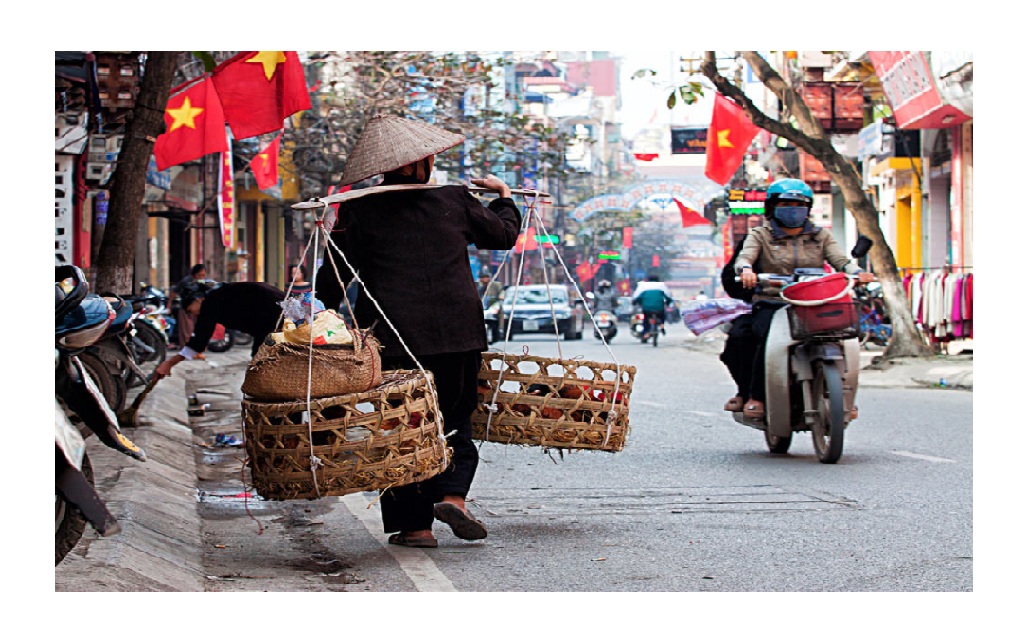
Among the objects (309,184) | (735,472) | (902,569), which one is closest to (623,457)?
(735,472)

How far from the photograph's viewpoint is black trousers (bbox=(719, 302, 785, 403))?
8.71 meters

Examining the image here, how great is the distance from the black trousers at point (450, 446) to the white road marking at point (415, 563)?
113 mm

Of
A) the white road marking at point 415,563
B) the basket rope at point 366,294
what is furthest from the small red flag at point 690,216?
the basket rope at point 366,294

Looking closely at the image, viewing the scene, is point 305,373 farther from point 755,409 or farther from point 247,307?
point 755,409

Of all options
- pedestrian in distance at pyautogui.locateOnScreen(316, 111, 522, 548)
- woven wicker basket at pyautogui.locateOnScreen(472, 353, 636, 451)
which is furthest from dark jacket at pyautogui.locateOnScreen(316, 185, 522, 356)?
woven wicker basket at pyautogui.locateOnScreen(472, 353, 636, 451)

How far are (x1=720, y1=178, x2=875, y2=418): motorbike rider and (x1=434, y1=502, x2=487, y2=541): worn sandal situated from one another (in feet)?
10.6

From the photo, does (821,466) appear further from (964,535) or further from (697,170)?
(697,170)

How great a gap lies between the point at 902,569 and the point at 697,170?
16209cm

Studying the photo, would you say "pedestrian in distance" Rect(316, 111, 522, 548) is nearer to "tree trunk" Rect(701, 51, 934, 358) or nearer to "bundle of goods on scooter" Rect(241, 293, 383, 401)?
"bundle of goods on scooter" Rect(241, 293, 383, 401)

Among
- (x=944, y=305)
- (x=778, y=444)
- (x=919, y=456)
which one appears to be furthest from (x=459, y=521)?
(x=944, y=305)

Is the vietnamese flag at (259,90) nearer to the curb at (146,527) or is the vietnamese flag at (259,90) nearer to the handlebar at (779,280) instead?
the curb at (146,527)

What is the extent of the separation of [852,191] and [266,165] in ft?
35.3

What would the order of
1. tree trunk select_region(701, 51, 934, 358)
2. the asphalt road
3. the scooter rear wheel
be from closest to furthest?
the asphalt road → the scooter rear wheel → tree trunk select_region(701, 51, 934, 358)

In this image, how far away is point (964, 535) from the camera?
19.4ft
